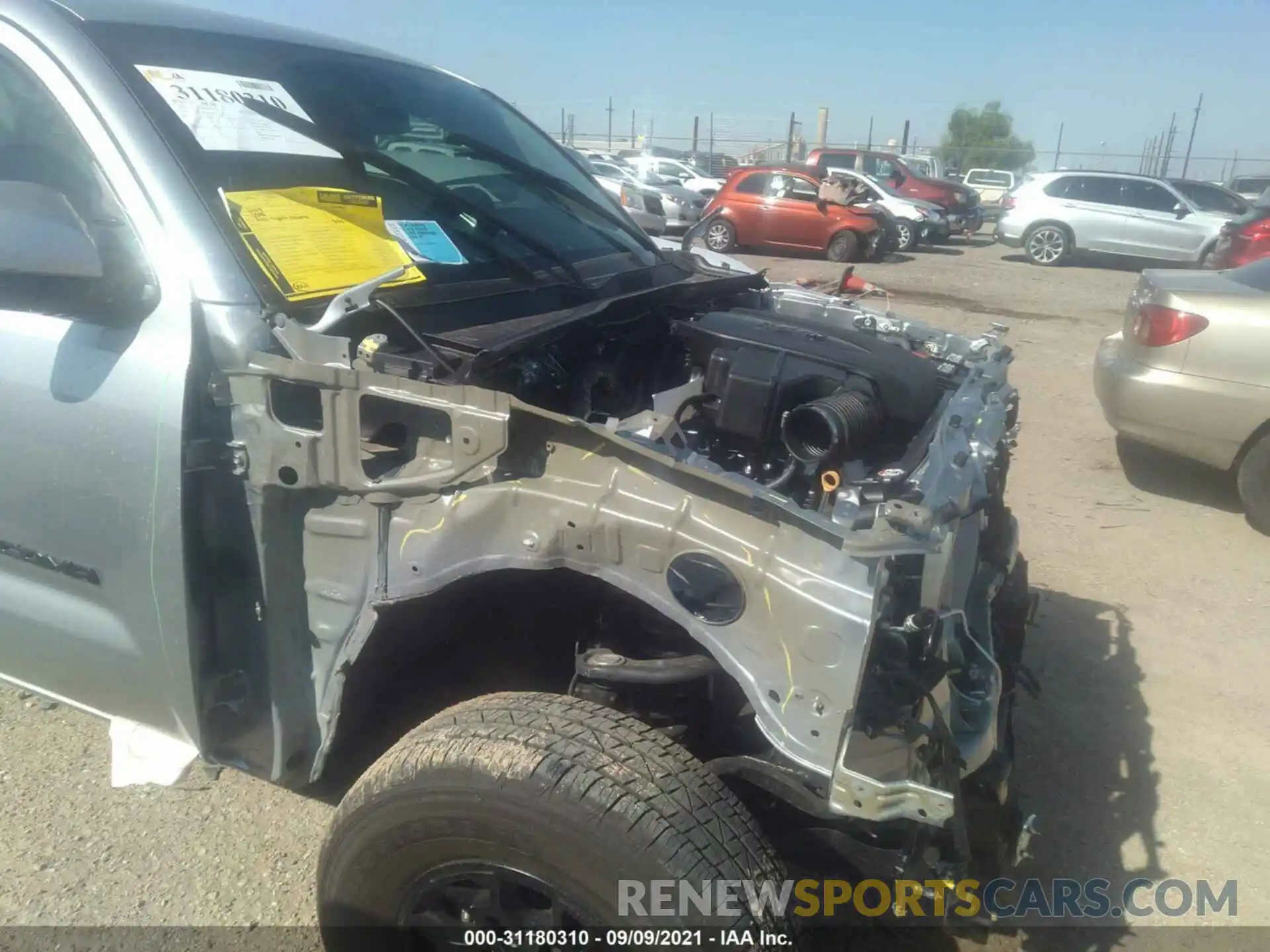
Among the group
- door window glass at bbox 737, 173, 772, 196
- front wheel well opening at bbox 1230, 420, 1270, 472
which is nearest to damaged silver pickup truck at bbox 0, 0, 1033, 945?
front wheel well opening at bbox 1230, 420, 1270, 472

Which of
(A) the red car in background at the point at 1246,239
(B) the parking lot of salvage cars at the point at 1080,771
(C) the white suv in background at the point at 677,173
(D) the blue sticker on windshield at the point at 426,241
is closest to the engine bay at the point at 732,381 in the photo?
(D) the blue sticker on windshield at the point at 426,241

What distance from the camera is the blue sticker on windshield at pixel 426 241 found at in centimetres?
232

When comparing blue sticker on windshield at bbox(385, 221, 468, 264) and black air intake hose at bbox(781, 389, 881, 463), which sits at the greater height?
blue sticker on windshield at bbox(385, 221, 468, 264)

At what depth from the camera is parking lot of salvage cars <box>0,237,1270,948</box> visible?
7.76 ft

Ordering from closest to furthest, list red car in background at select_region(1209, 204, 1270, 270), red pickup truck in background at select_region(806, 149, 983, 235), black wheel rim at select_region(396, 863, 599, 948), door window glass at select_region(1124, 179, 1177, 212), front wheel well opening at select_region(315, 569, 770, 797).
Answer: black wheel rim at select_region(396, 863, 599, 948) → front wheel well opening at select_region(315, 569, 770, 797) → red car in background at select_region(1209, 204, 1270, 270) → door window glass at select_region(1124, 179, 1177, 212) → red pickup truck in background at select_region(806, 149, 983, 235)

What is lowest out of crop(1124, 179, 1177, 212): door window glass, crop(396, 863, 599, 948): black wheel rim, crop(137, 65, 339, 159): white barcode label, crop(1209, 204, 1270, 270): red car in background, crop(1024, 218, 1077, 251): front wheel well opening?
crop(396, 863, 599, 948): black wheel rim

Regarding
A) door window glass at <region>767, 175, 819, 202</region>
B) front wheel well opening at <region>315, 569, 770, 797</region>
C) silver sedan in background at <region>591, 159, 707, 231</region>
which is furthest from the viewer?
silver sedan in background at <region>591, 159, 707, 231</region>

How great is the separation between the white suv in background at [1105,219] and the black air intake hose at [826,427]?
15.9m

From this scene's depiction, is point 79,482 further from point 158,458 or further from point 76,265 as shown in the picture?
point 76,265

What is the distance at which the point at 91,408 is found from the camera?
6.21 ft

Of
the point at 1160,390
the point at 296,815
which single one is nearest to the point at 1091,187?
the point at 1160,390

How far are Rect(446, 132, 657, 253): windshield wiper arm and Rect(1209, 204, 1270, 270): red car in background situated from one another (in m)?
11.0

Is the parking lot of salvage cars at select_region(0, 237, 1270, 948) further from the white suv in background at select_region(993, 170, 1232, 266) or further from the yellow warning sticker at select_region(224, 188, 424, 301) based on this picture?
the white suv in background at select_region(993, 170, 1232, 266)

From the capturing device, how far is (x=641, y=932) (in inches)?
61.4
